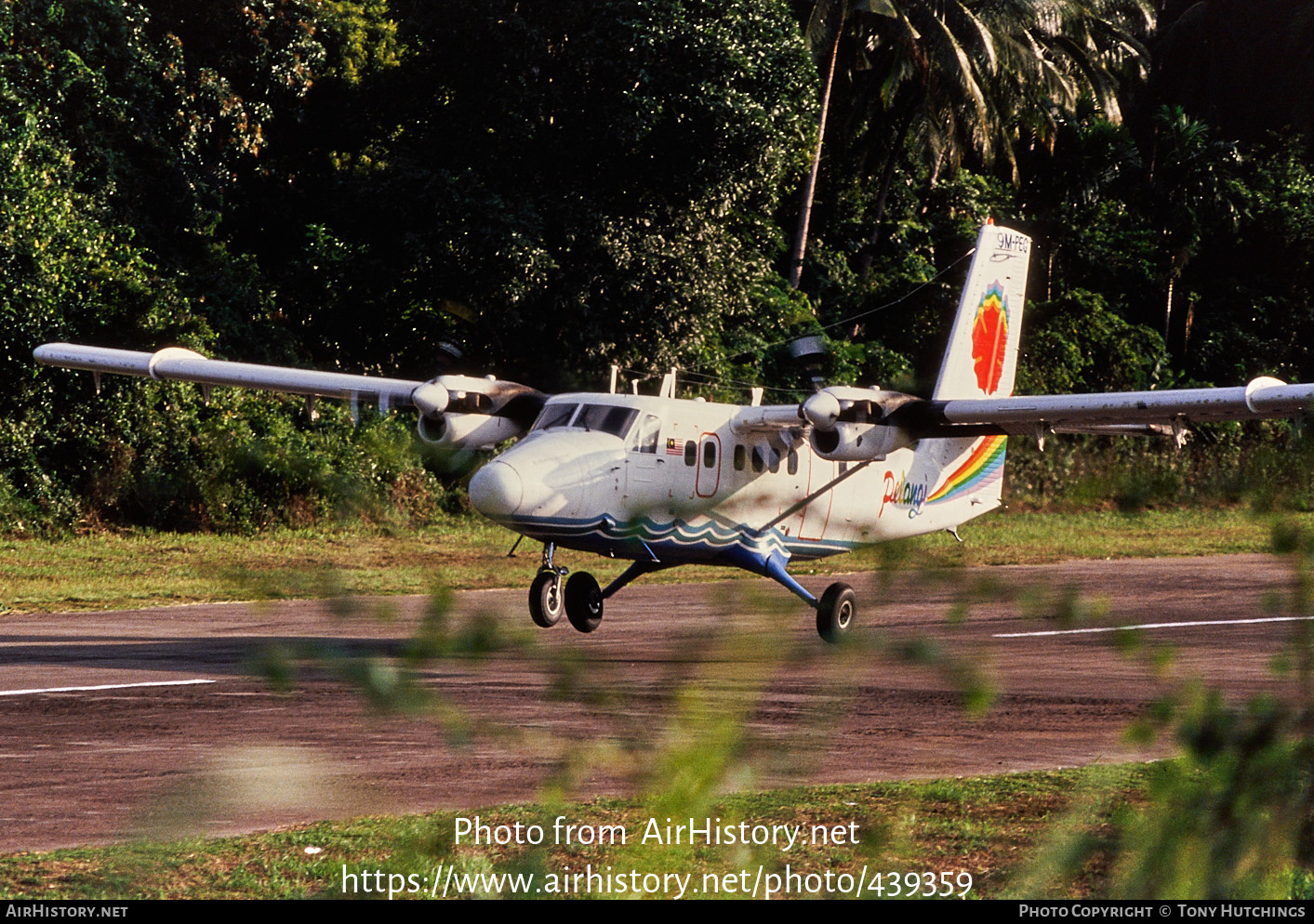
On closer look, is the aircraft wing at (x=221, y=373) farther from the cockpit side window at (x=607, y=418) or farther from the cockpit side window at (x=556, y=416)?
the cockpit side window at (x=607, y=418)

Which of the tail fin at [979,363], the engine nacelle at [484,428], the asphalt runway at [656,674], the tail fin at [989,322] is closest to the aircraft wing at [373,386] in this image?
the engine nacelle at [484,428]

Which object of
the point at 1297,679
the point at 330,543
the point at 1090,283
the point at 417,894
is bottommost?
the point at 417,894

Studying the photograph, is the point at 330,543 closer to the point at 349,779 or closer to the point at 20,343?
the point at 349,779

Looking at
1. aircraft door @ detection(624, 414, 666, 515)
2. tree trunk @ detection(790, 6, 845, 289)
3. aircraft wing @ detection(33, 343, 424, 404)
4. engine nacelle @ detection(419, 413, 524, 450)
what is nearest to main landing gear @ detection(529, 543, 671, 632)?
aircraft door @ detection(624, 414, 666, 515)

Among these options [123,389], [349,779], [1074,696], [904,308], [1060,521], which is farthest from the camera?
[904,308]

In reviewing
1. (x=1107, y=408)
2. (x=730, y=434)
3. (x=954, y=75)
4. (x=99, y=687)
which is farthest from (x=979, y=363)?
(x=954, y=75)

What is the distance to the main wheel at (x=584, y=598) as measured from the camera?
12359 mm

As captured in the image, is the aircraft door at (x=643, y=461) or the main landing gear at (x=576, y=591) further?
the aircraft door at (x=643, y=461)

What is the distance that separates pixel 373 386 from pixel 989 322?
7412mm

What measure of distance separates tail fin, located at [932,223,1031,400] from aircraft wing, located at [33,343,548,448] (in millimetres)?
5018

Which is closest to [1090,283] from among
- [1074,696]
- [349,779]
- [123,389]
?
[123,389]

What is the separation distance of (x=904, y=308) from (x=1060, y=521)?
1265 inches

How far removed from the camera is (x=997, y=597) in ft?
5.76

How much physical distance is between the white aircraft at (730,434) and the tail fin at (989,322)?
0.04 m
